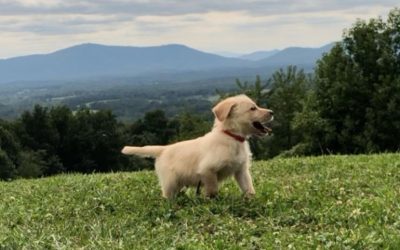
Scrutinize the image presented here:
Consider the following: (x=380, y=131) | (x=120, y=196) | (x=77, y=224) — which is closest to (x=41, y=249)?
(x=77, y=224)

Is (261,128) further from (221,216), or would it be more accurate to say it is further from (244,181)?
(221,216)

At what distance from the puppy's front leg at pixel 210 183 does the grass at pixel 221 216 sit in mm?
162

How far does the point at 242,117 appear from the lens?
8211mm

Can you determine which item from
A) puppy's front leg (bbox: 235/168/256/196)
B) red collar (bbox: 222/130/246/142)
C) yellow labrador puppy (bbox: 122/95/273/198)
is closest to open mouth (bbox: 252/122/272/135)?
yellow labrador puppy (bbox: 122/95/273/198)

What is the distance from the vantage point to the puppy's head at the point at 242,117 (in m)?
8.19

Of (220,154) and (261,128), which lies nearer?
(220,154)

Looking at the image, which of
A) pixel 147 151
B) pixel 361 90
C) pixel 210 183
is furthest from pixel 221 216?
pixel 361 90

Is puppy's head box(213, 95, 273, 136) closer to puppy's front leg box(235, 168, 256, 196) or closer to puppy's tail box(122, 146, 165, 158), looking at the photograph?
puppy's front leg box(235, 168, 256, 196)

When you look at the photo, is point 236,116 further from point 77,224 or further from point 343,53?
point 343,53

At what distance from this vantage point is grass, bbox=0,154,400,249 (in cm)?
562

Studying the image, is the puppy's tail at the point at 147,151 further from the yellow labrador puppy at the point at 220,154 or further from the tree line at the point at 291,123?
the tree line at the point at 291,123

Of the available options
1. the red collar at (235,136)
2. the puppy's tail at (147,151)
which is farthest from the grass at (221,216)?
the red collar at (235,136)

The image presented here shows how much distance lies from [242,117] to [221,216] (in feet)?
5.53

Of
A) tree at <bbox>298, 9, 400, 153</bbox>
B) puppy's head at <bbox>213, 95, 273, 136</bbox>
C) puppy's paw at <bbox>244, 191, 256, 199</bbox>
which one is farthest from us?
tree at <bbox>298, 9, 400, 153</bbox>
